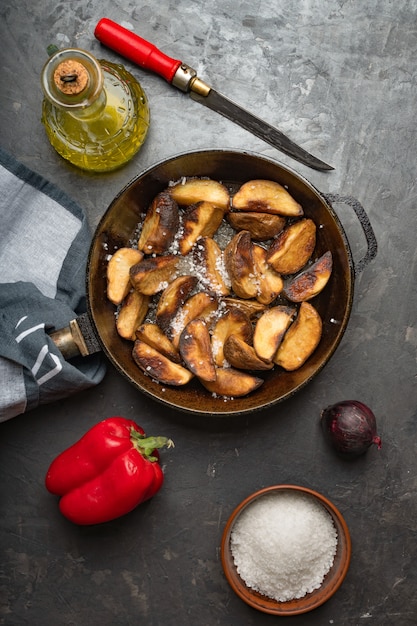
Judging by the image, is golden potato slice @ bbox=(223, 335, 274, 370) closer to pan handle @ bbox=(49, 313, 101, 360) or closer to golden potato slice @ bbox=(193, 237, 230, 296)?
golden potato slice @ bbox=(193, 237, 230, 296)

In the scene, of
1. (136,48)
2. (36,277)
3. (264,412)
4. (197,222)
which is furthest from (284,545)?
(136,48)

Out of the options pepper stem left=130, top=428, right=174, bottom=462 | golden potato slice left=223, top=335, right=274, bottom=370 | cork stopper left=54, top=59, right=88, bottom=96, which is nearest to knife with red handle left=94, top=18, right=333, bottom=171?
cork stopper left=54, top=59, right=88, bottom=96

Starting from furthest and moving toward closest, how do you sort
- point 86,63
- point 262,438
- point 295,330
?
point 262,438
point 295,330
point 86,63

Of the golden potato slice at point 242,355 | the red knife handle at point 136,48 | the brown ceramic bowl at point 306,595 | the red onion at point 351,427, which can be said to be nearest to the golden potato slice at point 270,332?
the golden potato slice at point 242,355

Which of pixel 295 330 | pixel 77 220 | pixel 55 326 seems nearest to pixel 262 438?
pixel 295 330

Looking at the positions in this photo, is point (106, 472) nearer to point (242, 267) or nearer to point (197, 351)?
point (197, 351)

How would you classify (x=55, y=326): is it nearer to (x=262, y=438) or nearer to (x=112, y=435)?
(x=112, y=435)

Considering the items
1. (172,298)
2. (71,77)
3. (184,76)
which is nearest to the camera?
(71,77)
